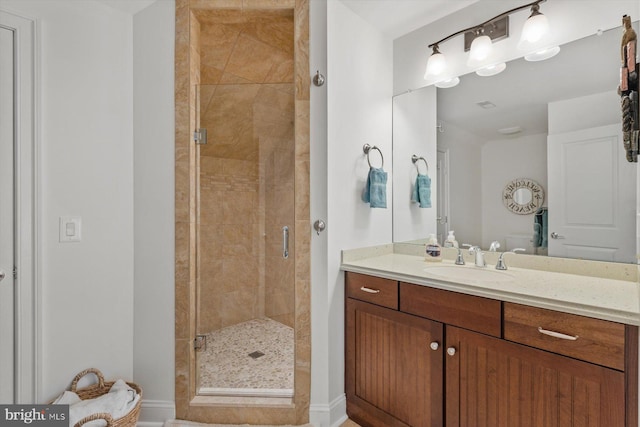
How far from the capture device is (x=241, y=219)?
6.82ft

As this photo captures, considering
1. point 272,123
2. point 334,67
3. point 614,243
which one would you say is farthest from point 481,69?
point 272,123

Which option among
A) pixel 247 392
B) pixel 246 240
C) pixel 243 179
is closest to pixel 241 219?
pixel 246 240

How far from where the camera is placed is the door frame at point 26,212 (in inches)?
57.1

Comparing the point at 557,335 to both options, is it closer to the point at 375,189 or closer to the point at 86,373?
the point at 375,189

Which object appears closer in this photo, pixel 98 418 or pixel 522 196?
pixel 98 418

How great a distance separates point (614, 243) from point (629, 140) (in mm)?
548

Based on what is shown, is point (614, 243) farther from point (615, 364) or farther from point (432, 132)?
point (432, 132)

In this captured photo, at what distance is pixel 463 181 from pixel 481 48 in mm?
759

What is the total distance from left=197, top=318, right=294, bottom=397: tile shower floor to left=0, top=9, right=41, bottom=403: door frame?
776mm

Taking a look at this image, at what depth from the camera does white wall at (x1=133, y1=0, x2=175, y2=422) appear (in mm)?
1720

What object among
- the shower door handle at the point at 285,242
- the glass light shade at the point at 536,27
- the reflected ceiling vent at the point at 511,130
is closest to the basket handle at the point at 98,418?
the shower door handle at the point at 285,242

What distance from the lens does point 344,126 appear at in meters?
1.82

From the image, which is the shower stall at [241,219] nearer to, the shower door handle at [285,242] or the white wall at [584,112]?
the shower door handle at [285,242]

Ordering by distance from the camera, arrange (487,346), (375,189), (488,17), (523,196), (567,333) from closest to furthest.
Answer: (567,333), (487,346), (523,196), (488,17), (375,189)
